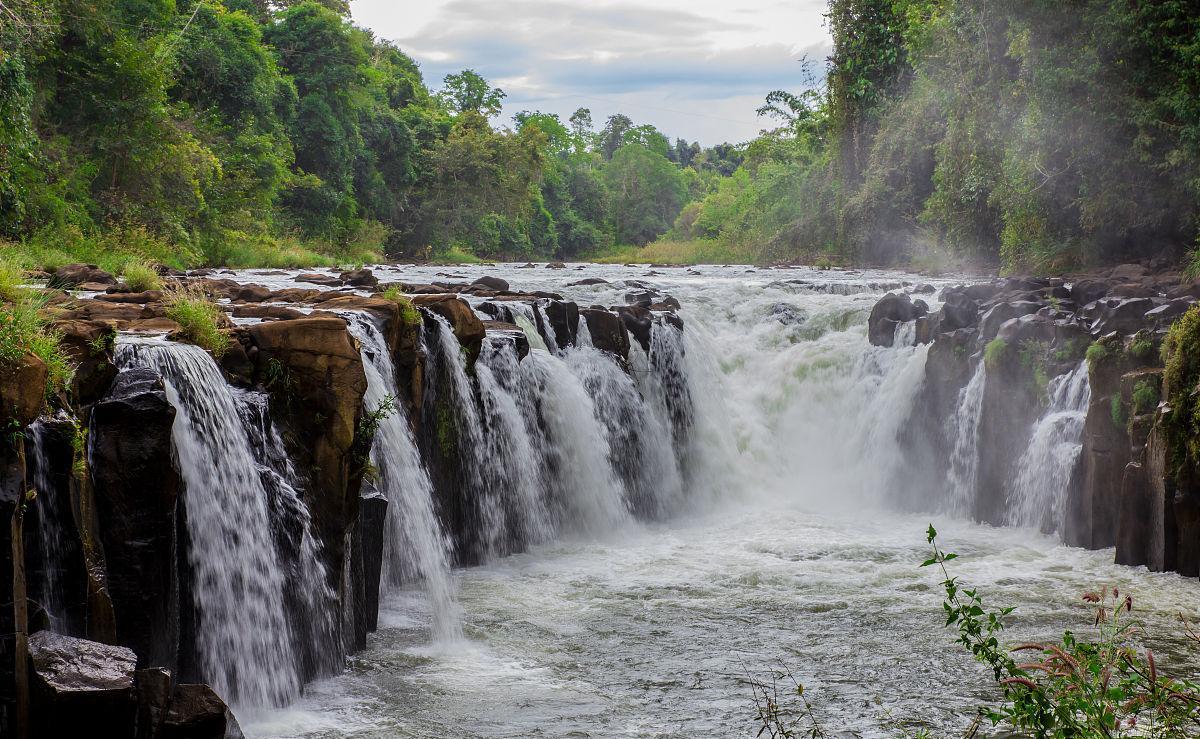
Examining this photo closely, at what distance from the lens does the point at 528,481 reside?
480 inches

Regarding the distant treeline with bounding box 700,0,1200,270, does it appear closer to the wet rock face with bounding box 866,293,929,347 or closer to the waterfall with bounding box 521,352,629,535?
the wet rock face with bounding box 866,293,929,347

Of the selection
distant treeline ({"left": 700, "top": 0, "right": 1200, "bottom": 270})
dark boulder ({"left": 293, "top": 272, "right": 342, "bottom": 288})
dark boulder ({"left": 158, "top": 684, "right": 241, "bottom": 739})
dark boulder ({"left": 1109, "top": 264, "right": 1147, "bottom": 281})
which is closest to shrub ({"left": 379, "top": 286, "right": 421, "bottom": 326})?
dark boulder ({"left": 293, "top": 272, "right": 342, "bottom": 288})

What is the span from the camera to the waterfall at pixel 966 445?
44.8 feet

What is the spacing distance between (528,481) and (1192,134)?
1288cm

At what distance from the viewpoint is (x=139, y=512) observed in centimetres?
589

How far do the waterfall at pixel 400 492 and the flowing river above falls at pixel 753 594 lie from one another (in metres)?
0.22

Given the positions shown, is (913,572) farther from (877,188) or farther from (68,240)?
(877,188)

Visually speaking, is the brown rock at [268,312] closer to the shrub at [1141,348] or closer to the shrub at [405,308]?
the shrub at [405,308]

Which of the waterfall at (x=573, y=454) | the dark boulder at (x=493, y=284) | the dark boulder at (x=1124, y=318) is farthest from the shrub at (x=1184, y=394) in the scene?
the dark boulder at (x=493, y=284)

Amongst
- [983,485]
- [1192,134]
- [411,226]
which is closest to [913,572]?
A: [983,485]

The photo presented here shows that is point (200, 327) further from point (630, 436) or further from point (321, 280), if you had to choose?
point (321, 280)

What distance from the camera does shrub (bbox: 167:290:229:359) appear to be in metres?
7.34

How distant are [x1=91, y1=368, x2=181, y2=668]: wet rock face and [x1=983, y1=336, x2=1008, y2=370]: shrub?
10.2m

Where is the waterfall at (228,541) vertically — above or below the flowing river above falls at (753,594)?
above
